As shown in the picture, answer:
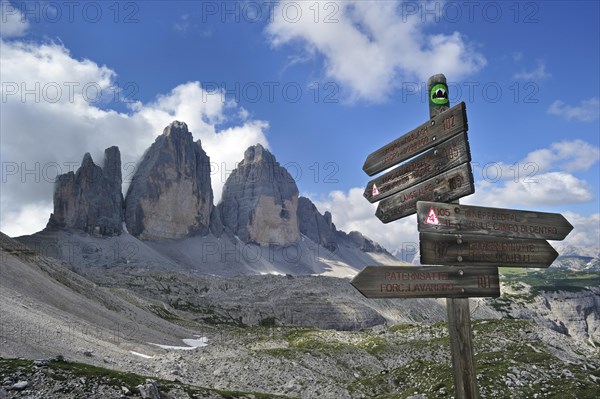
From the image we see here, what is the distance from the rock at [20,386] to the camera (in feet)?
41.4

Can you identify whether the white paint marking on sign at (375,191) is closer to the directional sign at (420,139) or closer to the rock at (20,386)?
the directional sign at (420,139)

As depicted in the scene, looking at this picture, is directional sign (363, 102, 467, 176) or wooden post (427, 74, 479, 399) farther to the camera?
directional sign (363, 102, 467, 176)

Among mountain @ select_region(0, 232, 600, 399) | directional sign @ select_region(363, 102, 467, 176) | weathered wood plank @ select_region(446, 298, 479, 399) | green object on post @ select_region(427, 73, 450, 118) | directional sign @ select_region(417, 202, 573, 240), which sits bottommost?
mountain @ select_region(0, 232, 600, 399)

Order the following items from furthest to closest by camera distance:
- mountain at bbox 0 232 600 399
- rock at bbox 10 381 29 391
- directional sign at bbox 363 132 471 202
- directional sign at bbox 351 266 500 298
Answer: mountain at bbox 0 232 600 399 < rock at bbox 10 381 29 391 < directional sign at bbox 363 132 471 202 < directional sign at bbox 351 266 500 298

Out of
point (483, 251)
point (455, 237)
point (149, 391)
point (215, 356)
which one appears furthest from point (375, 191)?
point (215, 356)

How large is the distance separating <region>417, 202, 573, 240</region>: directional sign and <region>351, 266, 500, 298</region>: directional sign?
67 cm

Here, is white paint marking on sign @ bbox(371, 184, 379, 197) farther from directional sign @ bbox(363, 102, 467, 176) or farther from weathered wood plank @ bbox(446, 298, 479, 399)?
weathered wood plank @ bbox(446, 298, 479, 399)

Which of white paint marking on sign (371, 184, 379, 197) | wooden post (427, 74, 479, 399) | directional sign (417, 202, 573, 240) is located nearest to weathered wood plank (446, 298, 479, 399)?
wooden post (427, 74, 479, 399)

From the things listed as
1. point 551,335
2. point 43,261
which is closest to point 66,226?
point 43,261

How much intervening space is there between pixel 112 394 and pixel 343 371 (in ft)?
101

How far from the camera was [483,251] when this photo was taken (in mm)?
7156

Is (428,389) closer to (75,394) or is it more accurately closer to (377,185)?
(377,185)

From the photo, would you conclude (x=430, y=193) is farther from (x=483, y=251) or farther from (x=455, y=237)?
(x=483, y=251)

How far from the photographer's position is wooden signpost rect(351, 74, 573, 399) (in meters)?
6.81
